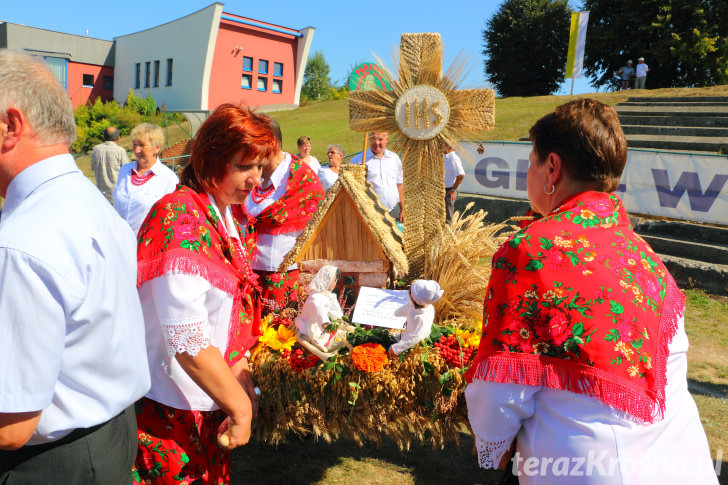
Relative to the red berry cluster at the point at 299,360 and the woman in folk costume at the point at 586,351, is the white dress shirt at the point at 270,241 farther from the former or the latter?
the woman in folk costume at the point at 586,351

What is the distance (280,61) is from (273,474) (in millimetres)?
28929

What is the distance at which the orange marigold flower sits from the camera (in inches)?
78.8

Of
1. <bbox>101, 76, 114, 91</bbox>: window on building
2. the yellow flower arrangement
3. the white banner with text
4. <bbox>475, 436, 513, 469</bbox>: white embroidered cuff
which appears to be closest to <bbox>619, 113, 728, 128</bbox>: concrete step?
the white banner with text

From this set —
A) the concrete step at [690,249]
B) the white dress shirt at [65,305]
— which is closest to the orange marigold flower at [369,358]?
the white dress shirt at [65,305]

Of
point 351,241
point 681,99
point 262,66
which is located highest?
point 262,66

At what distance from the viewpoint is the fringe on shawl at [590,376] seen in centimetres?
117

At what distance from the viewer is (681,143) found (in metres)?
9.63

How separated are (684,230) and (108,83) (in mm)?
35091

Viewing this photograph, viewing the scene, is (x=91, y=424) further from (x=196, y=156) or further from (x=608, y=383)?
(x=608, y=383)

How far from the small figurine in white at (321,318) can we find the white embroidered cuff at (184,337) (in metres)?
0.74

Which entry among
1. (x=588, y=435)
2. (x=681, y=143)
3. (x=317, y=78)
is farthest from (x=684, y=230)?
(x=317, y=78)

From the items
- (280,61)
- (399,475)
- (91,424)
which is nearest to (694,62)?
(280,61)

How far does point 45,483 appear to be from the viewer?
103cm

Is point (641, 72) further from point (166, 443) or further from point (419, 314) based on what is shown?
point (166, 443)
